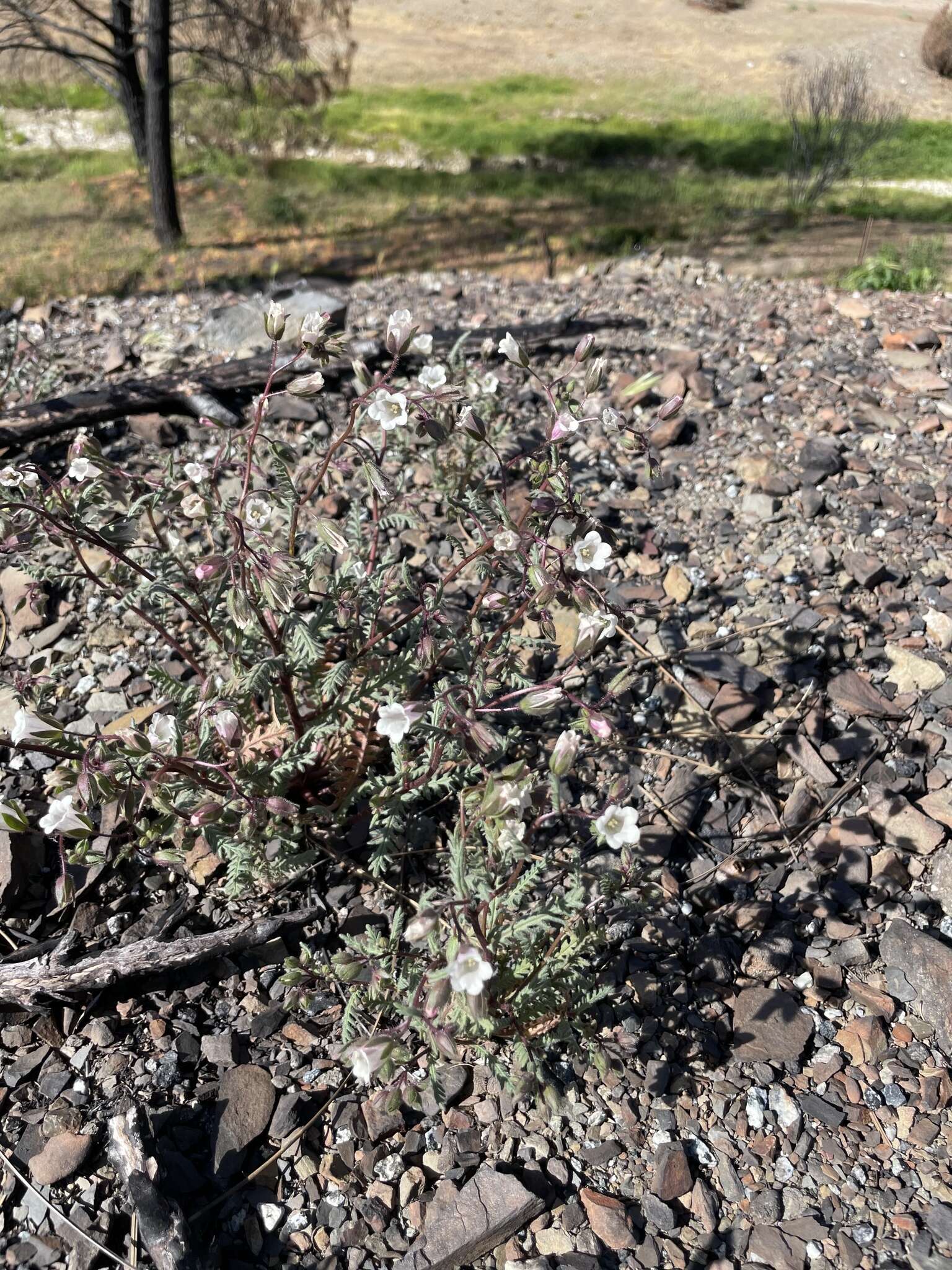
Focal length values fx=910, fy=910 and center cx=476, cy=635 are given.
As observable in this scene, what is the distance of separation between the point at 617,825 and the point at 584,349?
1.49 metres

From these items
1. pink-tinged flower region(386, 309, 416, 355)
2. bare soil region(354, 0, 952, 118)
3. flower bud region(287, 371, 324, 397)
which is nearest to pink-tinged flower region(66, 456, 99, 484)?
flower bud region(287, 371, 324, 397)

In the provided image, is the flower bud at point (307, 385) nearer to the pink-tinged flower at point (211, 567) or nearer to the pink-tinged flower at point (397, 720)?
the pink-tinged flower at point (211, 567)

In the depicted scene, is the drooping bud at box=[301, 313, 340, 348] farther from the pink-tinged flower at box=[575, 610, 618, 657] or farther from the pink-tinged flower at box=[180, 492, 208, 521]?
the pink-tinged flower at box=[575, 610, 618, 657]

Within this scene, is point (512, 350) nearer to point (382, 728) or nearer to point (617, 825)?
point (382, 728)

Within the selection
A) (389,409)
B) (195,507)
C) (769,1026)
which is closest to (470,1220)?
(769,1026)

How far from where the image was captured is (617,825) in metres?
2.15

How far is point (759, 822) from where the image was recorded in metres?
3.04

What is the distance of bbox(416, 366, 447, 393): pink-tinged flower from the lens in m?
2.77

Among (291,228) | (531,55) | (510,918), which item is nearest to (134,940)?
(510,918)

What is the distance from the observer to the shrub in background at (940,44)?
1878 cm

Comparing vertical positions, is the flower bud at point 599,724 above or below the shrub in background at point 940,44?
below

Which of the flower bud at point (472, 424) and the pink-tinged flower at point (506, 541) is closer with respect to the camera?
the pink-tinged flower at point (506, 541)

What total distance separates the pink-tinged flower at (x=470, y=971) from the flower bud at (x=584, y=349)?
1.82m

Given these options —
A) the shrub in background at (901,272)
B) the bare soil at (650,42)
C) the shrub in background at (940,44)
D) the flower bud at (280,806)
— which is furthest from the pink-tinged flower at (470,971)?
the shrub in background at (940,44)
